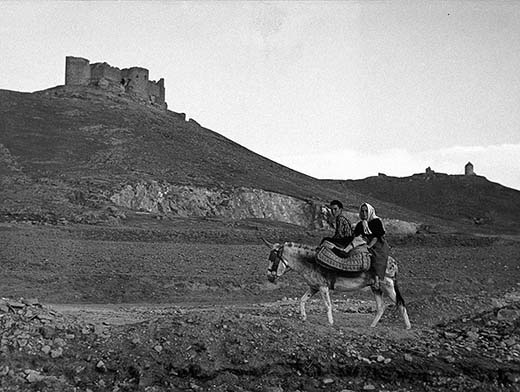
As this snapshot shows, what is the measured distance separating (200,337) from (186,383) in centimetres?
91

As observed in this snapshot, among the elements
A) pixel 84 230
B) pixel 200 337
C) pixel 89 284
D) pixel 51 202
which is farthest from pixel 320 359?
pixel 51 202

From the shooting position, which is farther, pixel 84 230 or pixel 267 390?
pixel 84 230

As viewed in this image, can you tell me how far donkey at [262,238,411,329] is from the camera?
11.8 m

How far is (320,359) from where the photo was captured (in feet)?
33.0

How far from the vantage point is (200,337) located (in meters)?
10.3

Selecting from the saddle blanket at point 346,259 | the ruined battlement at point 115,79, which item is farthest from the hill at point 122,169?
the saddle blanket at point 346,259

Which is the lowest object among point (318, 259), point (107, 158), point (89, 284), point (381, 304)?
point (89, 284)

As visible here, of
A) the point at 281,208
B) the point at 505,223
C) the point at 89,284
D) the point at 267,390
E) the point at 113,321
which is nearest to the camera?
the point at 267,390

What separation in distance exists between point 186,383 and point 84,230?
29537mm

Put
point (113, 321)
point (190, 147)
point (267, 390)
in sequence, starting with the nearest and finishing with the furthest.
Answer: point (267, 390), point (113, 321), point (190, 147)

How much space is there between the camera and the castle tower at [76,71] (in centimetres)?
8581

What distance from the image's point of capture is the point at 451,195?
99.1m

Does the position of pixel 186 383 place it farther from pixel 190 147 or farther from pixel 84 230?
pixel 190 147

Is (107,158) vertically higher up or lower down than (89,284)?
higher up
